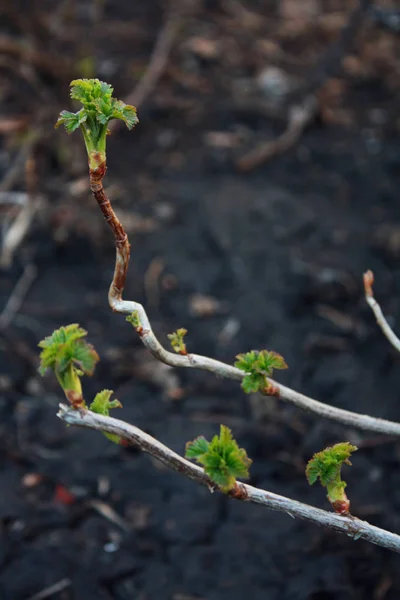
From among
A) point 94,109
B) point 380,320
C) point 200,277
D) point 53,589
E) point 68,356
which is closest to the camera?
point 94,109

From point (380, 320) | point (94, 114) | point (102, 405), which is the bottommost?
point (102, 405)

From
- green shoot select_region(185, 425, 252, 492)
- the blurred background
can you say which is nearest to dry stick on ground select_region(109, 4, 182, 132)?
the blurred background

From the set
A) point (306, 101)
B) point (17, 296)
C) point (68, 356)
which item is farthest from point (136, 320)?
point (306, 101)

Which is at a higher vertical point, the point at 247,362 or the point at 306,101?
the point at 306,101

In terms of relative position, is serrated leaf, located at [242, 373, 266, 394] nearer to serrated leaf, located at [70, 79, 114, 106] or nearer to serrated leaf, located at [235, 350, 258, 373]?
serrated leaf, located at [235, 350, 258, 373]

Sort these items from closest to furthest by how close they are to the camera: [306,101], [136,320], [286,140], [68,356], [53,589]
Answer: [68,356] → [136,320] → [53,589] → [286,140] → [306,101]

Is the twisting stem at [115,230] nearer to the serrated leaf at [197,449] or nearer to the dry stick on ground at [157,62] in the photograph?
the serrated leaf at [197,449]

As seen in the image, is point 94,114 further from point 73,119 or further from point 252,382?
point 252,382
